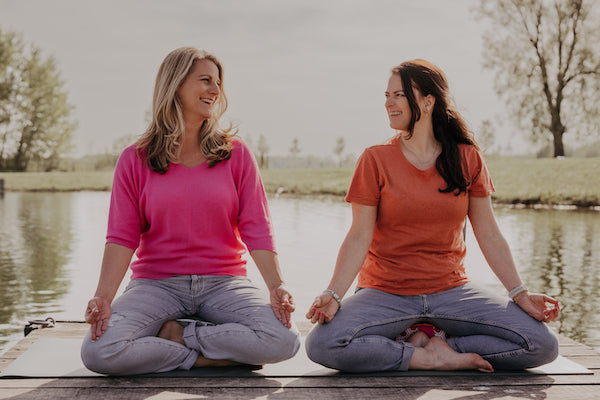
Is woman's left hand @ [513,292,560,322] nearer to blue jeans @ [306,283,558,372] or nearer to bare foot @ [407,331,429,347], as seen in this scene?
blue jeans @ [306,283,558,372]

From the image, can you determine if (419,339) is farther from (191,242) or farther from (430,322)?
(191,242)

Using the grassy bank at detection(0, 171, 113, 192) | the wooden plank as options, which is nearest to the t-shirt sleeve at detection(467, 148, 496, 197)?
the wooden plank

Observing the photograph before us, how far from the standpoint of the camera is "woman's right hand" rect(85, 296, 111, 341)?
2686 mm

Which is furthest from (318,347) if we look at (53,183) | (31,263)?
(53,183)

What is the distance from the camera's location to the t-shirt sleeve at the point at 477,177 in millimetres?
3033

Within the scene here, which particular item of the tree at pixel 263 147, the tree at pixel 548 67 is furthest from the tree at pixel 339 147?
the tree at pixel 548 67

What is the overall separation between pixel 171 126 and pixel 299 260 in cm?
571

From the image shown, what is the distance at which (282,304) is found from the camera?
9.15 ft

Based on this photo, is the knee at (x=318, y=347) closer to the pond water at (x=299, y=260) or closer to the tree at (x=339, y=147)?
the pond water at (x=299, y=260)

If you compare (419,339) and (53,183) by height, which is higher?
(419,339)

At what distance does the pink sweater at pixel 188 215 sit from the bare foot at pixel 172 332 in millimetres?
215

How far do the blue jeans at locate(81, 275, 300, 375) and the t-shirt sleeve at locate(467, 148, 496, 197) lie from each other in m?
1.00

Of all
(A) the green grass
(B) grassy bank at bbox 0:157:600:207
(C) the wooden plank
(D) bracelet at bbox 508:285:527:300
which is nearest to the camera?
(C) the wooden plank

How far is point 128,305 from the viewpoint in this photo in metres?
2.78
